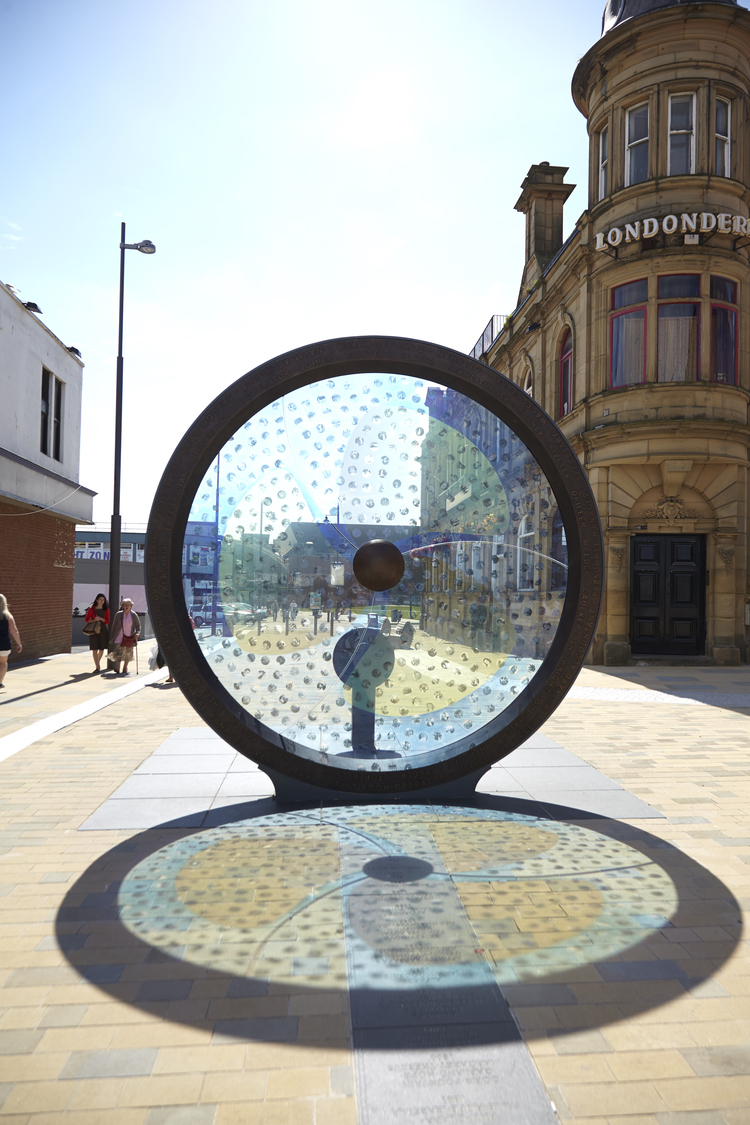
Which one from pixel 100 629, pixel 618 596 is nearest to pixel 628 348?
pixel 618 596

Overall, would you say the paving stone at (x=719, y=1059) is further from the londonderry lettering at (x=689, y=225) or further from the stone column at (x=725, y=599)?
the londonderry lettering at (x=689, y=225)

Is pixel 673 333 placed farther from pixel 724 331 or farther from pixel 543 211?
pixel 543 211

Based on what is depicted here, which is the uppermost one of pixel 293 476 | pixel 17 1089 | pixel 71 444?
pixel 71 444

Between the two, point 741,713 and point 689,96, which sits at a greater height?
point 689,96

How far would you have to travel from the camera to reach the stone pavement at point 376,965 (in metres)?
2.35

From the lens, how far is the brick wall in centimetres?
1452

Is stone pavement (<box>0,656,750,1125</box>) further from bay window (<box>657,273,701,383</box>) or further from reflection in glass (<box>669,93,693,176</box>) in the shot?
reflection in glass (<box>669,93,693,176</box>)

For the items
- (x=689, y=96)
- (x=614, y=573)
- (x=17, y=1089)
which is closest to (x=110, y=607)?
(x=614, y=573)

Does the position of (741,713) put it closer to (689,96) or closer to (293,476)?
(293,476)

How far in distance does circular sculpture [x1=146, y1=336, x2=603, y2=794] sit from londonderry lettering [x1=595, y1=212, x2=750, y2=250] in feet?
42.9

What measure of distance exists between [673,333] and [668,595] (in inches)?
217

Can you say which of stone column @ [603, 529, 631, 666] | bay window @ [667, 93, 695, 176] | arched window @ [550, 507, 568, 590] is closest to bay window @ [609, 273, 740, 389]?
bay window @ [667, 93, 695, 176]

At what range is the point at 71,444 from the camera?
1803 cm

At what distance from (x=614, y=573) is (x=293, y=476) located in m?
12.7
